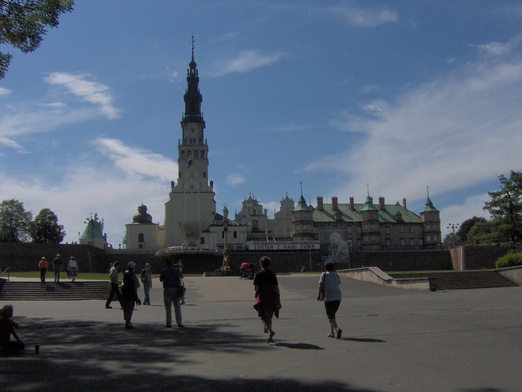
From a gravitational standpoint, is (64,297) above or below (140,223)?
below

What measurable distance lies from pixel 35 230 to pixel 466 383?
294 feet

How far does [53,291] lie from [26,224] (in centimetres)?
Result: 6839

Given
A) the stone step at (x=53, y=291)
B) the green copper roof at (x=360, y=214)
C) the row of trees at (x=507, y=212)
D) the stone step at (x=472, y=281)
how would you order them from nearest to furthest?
1. the stone step at (x=53, y=291)
2. the stone step at (x=472, y=281)
3. the row of trees at (x=507, y=212)
4. the green copper roof at (x=360, y=214)

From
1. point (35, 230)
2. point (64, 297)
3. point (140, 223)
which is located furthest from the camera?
point (140, 223)

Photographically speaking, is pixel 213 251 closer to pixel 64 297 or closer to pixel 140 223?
pixel 140 223

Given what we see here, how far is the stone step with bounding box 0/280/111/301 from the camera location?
2547 cm

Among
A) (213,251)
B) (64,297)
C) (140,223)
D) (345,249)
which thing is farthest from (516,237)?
(140,223)

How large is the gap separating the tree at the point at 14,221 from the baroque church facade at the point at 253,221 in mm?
16440

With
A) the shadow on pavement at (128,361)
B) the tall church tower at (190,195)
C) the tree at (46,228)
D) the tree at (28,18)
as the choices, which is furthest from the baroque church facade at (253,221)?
the shadow on pavement at (128,361)

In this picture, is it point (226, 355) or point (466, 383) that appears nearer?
point (466, 383)

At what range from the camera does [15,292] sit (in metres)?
26.1

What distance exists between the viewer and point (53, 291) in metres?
26.8

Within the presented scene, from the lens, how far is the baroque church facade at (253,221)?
3743 inches

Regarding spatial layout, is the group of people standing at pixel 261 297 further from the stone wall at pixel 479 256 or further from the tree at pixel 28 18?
the stone wall at pixel 479 256
